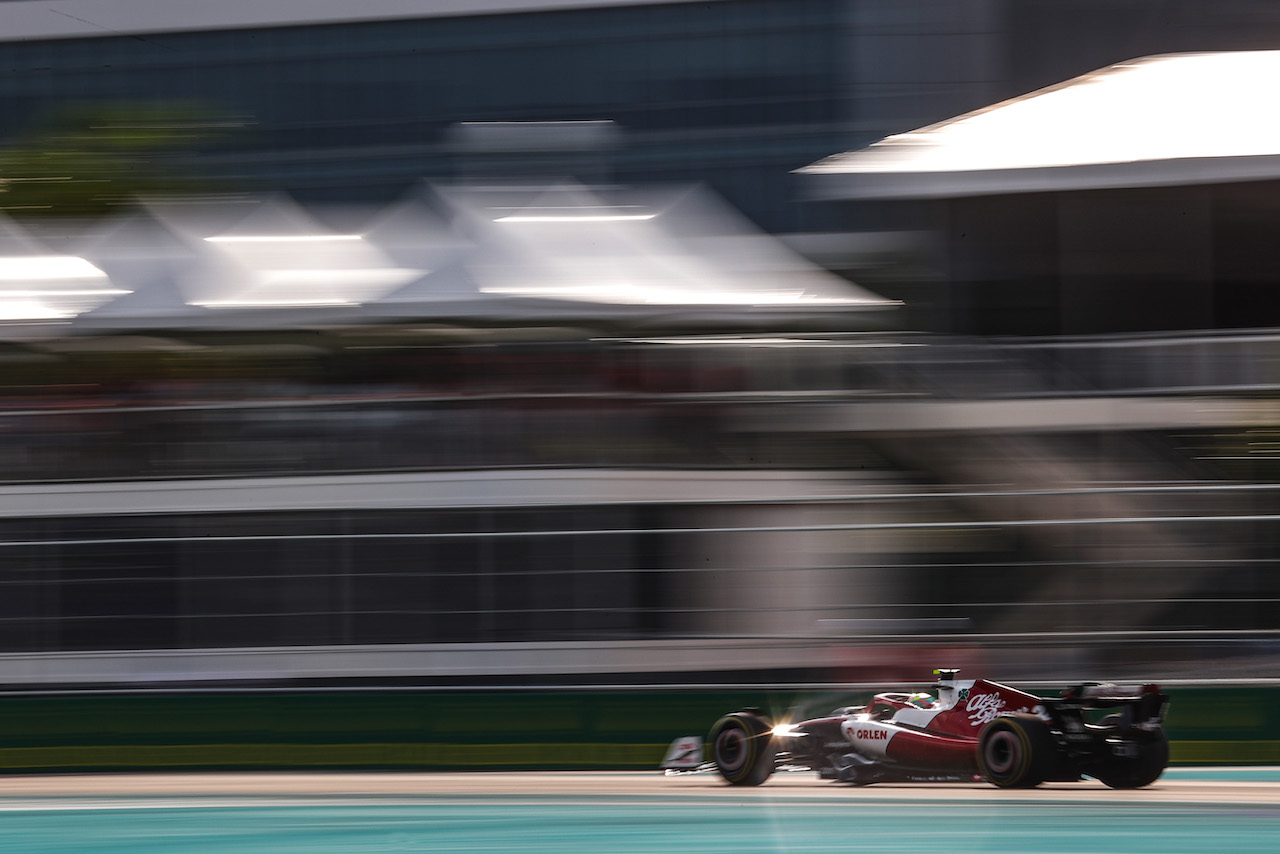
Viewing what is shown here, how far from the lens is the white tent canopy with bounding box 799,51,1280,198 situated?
1018 centimetres

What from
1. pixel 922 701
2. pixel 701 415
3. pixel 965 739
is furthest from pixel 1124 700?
pixel 701 415

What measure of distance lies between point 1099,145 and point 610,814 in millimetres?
5665

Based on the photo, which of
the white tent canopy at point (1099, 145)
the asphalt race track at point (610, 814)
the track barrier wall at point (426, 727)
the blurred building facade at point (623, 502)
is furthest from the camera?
the white tent canopy at point (1099, 145)

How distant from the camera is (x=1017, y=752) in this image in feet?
21.4

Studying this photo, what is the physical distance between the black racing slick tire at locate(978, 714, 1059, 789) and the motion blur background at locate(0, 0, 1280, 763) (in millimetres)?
1198

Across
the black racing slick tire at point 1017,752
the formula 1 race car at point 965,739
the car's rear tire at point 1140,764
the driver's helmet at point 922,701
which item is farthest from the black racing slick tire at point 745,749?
the car's rear tire at point 1140,764

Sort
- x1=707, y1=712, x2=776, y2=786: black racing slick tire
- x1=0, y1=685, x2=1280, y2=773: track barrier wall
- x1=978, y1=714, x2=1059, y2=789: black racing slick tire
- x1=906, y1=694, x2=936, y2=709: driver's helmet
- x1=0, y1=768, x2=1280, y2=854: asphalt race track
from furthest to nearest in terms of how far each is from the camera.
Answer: x1=0, y1=685, x2=1280, y2=773: track barrier wall → x1=707, y1=712, x2=776, y2=786: black racing slick tire → x1=906, y1=694, x2=936, y2=709: driver's helmet → x1=978, y1=714, x2=1059, y2=789: black racing slick tire → x1=0, y1=768, x2=1280, y2=854: asphalt race track

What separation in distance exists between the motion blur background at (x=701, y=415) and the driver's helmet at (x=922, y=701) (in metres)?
0.82

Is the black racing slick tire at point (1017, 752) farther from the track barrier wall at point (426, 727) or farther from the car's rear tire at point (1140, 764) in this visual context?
the track barrier wall at point (426, 727)

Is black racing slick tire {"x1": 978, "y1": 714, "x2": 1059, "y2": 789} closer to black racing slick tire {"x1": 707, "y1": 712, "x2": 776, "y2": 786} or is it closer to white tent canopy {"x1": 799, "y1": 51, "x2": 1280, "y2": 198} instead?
black racing slick tire {"x1": 707, "y1": 712, "x2": 776, "y2": 786}

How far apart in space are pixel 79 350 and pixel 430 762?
10.8 feet

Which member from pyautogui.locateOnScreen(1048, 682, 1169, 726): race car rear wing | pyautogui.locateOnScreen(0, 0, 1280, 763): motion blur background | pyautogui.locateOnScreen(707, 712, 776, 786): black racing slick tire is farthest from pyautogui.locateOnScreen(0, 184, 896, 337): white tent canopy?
pyautogui.locateOnScreen(1048, 682, 1169, 726): race car rear wing

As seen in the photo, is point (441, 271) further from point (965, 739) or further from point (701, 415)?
point (965, 739)

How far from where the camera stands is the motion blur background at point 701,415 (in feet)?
26.1
